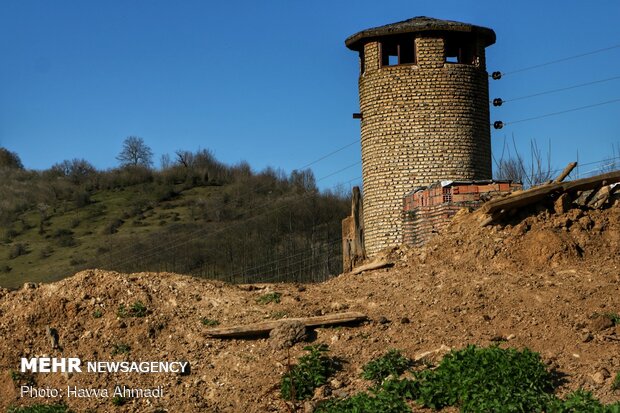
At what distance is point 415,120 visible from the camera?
20.2 meters

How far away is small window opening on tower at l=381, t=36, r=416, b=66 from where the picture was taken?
20734 millimetres

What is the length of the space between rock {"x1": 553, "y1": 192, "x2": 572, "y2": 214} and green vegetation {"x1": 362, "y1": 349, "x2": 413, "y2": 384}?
3912mm

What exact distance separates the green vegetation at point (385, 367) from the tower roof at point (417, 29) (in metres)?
11.5

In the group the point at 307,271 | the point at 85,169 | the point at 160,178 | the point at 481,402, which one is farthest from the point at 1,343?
the point at 85,169

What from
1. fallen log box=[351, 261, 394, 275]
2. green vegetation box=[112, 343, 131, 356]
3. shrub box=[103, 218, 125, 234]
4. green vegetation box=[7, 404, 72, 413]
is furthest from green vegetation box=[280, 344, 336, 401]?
shrub box=[103, 218, 125, 234]

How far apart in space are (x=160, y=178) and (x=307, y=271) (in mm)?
21351

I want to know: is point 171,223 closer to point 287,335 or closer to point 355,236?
point 355,236

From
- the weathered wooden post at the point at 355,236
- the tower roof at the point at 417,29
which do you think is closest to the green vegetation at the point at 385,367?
the weathered wooden post at the point at 355,236

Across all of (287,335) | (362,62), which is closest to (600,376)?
(287,335)

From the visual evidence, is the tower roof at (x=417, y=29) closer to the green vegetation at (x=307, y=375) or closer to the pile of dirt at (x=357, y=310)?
the pile of dirt at (x=357, y=310)

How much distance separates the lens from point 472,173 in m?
20.4

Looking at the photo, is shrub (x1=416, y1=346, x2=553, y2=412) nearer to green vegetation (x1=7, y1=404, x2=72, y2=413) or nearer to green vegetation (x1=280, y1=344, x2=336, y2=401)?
green vegetation (x1=280, y1=344, x2=336, y2=401)

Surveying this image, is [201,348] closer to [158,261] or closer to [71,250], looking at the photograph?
[158,261]

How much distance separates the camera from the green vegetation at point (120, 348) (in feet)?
36.3
